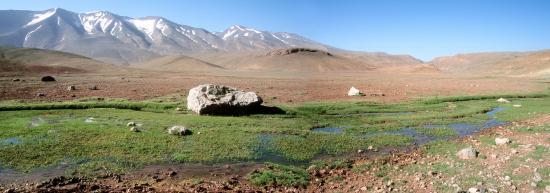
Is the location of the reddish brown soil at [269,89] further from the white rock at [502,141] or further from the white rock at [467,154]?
the white rock at [467,154]

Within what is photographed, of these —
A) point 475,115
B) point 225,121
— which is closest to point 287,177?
point 225,121

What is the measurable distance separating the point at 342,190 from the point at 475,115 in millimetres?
25064

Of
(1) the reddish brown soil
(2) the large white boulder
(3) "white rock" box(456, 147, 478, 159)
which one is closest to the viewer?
(3) "white rock" box(456, 147, 478, 159)

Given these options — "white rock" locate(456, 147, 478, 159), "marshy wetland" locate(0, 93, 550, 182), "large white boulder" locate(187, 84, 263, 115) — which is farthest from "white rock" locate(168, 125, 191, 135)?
"white rock" locate(456, 147, 478, 159)

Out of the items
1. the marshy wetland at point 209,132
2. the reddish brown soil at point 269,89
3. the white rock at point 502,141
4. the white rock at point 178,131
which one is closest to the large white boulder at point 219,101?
the marshy wetland at point 209,132

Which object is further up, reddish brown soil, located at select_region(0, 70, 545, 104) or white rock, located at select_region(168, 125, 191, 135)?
reddish brown soil, located at select_region(0, 70, 545, 104)

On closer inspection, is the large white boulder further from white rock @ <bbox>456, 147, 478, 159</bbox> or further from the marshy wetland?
white rock @ <bbox>456, 147, 478, 159</bbox>

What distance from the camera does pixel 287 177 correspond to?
61.5ft

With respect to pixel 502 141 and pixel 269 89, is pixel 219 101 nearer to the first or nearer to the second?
pixel 502 141

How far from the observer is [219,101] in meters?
35.8

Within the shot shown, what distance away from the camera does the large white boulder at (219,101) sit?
35.4 m

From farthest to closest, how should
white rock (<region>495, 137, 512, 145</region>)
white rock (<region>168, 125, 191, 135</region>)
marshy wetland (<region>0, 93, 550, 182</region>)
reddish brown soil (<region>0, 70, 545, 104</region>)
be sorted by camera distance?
reddish brown soil (<region>0, 70, 545, 104</region>)
white rock (<region>168, 125, 191, 135</region>)
white rock (<region>495, 137, 512, 145</region>)
marshy wetland (<region>0, 93, 550, 182</region>)

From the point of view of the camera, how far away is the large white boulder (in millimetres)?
35391

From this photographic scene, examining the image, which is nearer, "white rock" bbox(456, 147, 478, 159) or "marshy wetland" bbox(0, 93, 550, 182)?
"white rock" bbox(456, 147, 478, 159)
